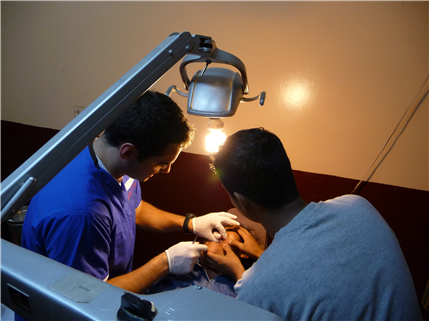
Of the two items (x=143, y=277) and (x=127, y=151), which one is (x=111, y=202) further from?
(x=143, y=277)

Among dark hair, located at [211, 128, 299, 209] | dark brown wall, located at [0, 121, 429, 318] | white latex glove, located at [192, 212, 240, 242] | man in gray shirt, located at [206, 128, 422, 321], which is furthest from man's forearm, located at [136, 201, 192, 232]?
man in gray shirt, located at [206, 128, 422, 321]

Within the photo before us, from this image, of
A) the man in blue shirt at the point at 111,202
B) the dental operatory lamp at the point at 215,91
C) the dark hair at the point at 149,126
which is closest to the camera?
the dental operatory lamp at the point at 215,91

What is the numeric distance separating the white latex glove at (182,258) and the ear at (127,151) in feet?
1.65

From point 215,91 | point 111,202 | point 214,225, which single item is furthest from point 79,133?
point 214,225

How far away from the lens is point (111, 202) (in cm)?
123

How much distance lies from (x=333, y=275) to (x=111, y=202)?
35.7 inches

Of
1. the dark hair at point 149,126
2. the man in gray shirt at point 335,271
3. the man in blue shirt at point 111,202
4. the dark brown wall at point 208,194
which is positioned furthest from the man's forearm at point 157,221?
the man in gray shirt at point 335,271

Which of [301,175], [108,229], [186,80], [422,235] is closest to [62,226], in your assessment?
[108,229]

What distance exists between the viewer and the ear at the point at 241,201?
1102 millimetres

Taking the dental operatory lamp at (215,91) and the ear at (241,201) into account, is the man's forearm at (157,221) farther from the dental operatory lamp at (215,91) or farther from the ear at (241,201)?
the dental operatory lamp at (215,91)

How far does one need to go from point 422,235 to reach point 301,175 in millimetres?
795

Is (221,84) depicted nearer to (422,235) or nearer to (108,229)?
(108,229)

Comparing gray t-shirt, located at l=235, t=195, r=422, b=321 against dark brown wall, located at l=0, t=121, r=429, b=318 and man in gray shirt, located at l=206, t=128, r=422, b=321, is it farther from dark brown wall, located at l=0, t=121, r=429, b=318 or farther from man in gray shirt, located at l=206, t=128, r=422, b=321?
dark brown wall, located at l=0, t=121, r=429, b=318

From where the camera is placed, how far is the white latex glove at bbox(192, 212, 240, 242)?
157cm
